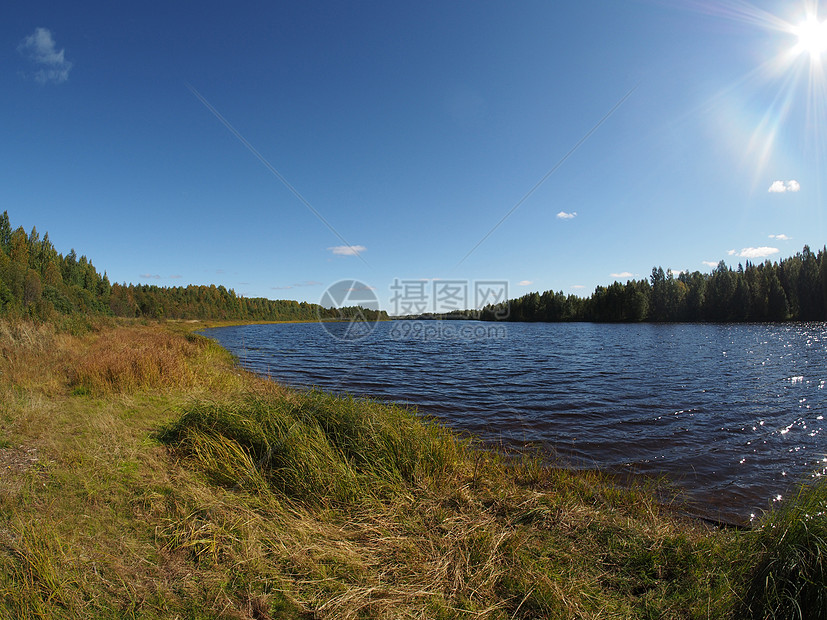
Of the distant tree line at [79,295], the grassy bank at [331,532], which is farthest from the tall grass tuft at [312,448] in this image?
the distant tree line at [79,295]

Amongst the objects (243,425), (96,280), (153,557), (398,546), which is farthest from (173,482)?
(96,280)

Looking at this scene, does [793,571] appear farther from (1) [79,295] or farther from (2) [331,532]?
(1) [79,295]

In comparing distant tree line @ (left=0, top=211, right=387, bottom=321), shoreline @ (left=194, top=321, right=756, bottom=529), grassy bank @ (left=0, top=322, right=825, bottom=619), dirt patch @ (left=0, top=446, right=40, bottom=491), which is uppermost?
distant tree line @ (left=0, top=211, right=387, bottom=321)

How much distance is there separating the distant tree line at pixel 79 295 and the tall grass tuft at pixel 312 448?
20.4 meters

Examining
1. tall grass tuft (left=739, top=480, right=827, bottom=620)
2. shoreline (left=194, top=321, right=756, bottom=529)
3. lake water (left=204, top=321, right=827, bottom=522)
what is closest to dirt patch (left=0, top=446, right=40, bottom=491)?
shoreline (left=194, top=321, right=756, bottom=529)

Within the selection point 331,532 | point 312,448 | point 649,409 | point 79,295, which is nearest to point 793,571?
point 331,532

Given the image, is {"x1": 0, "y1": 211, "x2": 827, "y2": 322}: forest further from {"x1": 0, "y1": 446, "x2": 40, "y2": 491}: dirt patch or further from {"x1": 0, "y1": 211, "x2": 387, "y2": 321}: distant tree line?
{"x1": 0, "y1": 446, "x2": 40, "y2": 491}: dirt patch

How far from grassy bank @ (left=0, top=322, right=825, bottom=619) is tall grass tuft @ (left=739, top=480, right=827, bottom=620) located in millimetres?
18

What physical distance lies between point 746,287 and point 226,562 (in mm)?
114274

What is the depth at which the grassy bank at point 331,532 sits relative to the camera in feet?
9.14

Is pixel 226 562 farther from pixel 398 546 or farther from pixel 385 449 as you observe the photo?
pixel 385 449

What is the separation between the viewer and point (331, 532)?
12.4 ft

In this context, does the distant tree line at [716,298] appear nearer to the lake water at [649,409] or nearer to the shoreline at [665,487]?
the lake water at [649,409]

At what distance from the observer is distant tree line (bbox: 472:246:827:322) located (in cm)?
7850
